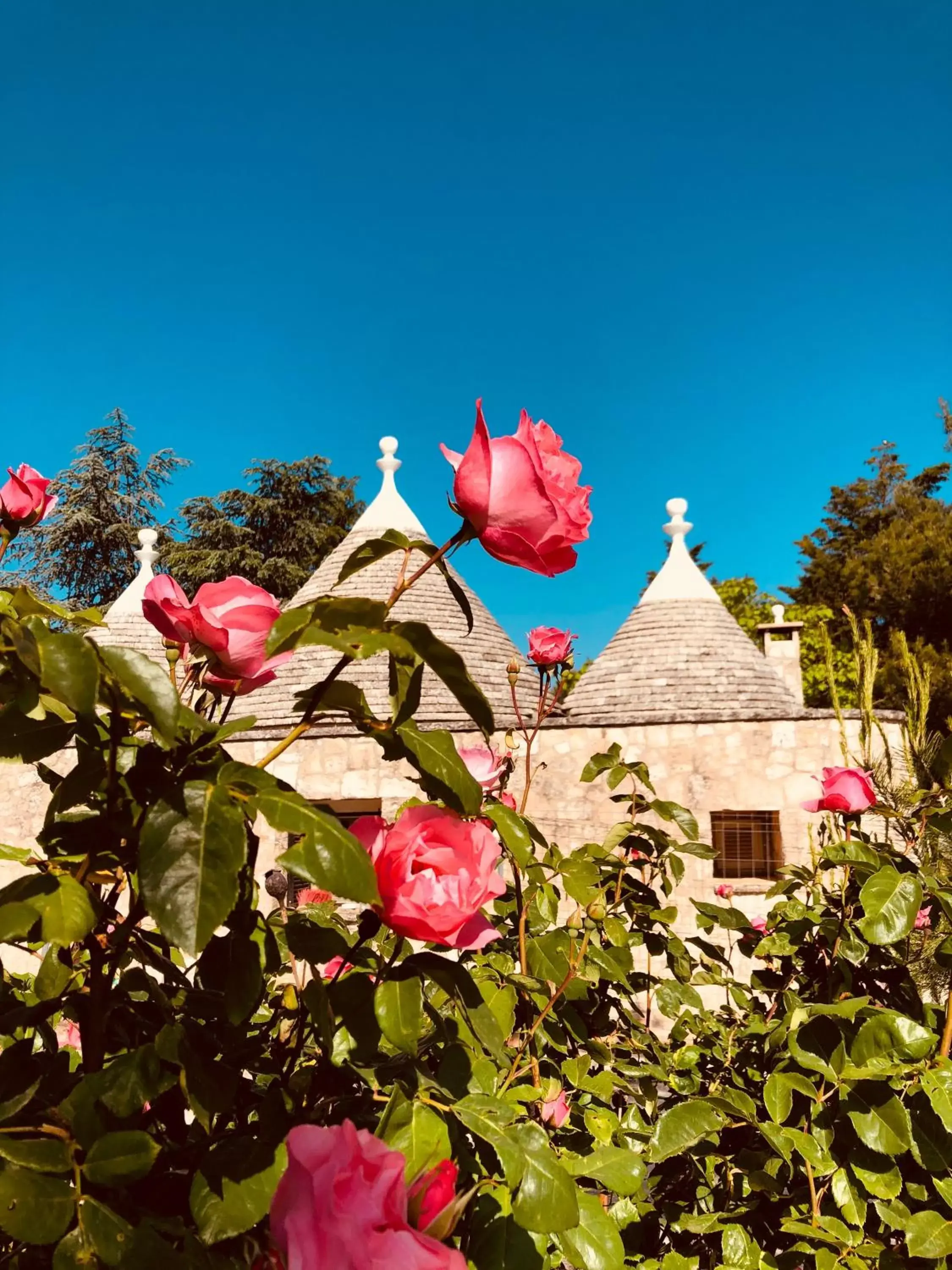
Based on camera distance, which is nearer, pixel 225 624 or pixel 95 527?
pixel 225 624

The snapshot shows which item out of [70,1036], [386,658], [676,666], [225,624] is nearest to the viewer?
[225,624]

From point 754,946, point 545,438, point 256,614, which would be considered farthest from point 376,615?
point 754,946

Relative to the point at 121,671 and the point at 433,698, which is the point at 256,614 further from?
the point at 433,698

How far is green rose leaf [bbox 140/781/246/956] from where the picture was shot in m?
0.58

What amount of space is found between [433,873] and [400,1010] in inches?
5.4

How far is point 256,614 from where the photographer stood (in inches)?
33.5

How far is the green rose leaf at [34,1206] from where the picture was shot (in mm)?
607

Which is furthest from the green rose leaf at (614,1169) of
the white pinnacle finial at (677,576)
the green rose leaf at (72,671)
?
the white pinnacle finial at (677,576)

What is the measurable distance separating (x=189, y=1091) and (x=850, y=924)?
1267 mm

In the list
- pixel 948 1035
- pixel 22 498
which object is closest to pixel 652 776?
pixel 948 1035

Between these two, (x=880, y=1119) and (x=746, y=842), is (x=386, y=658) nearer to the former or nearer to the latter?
(x=746, y=842)

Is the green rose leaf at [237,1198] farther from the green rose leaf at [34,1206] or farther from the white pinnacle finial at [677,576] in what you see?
the white pinnacle finial at [677,576]

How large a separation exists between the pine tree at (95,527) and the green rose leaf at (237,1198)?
24354mm

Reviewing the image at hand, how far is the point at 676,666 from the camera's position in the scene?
8.22 m
